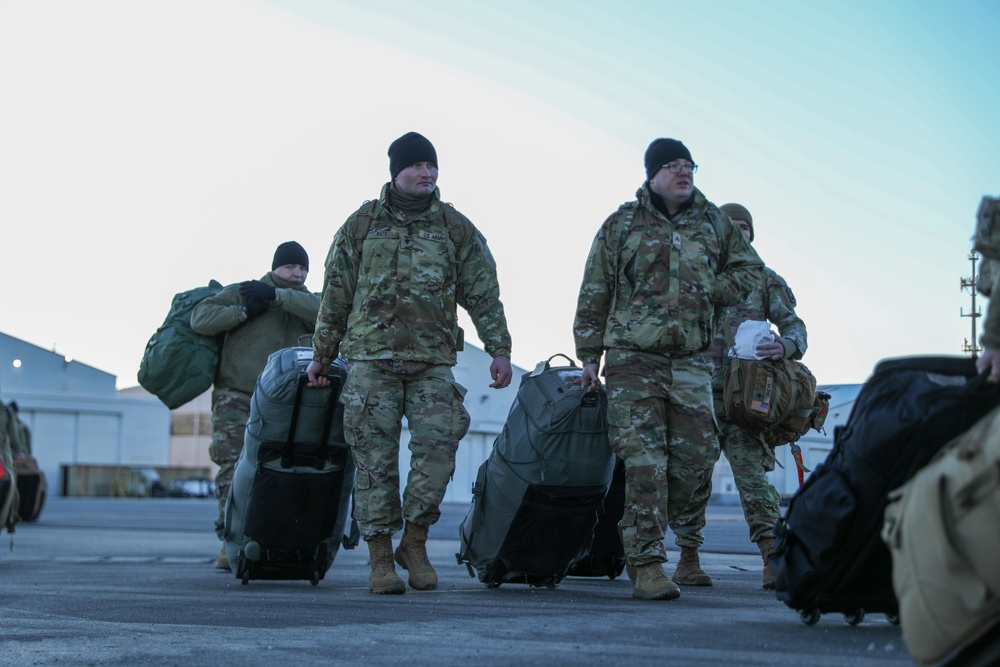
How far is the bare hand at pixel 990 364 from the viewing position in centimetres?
298

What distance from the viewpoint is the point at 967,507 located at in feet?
8.04

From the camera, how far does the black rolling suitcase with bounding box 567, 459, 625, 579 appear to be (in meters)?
6.72

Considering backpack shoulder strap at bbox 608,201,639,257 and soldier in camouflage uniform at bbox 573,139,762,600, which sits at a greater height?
backpack shoulder strap at bbox 608,201,639,257

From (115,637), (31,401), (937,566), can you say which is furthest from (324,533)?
(31,401)

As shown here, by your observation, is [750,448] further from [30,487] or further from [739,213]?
[30,487]

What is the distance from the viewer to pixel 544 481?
5867mm

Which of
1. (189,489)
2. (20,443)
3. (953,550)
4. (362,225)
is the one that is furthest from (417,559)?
(189,489)

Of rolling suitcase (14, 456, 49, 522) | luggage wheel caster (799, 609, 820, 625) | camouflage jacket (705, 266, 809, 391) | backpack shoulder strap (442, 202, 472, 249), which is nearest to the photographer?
luggage wheel caster (799, 609, 820, 625)

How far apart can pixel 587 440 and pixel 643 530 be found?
0.49 m

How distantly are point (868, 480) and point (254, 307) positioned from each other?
502 cm

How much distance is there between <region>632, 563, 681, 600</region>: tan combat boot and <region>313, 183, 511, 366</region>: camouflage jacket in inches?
55.5

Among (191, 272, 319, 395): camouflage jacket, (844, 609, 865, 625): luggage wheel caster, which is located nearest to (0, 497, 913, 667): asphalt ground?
(844, 609, 865, 625): luggage wheel caster

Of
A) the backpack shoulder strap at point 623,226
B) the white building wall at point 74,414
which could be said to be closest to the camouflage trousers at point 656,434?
the backpack shoulder strap at point 623,226

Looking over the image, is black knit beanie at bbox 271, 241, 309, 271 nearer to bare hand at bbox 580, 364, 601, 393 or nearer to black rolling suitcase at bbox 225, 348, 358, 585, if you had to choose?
black rolling suitcase at bbox 225, 348, 358, 585
